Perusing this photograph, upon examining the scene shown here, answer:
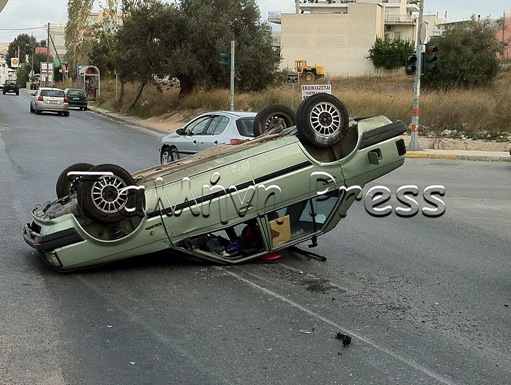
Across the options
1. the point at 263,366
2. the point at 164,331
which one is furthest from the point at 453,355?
the point at 164,331

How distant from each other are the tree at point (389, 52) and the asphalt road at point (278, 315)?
74.7 metres

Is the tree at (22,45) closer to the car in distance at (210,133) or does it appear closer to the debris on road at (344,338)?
the car in distance at (210,133)

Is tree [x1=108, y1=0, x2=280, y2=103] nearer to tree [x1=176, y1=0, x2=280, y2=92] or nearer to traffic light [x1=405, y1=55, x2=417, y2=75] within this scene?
tree [x1=176, y1=0, x2=280, y2=92]

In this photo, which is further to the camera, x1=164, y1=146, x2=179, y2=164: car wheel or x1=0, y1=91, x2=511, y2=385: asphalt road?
x1=164, y1=146, x2=179, y2=164: car wheel

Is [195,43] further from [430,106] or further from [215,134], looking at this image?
[215,134]

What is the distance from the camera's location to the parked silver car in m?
15.8

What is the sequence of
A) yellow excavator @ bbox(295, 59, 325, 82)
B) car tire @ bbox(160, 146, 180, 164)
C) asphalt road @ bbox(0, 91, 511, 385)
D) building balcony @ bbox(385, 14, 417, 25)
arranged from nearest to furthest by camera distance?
asphalt road @ bbox(0, 91, 511, 385)
car tire @ bbox(160, 146, 180, 164)
yellow excavator @ bbox(295, 59, 325, 82)
building balcony @ bbox(385, 14, 417, 25)

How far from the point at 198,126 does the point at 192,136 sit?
313 millimetres

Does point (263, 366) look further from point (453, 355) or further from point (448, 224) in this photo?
point (448, 224)

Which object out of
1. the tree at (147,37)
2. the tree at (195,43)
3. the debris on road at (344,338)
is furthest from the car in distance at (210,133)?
the tree at (147,37)

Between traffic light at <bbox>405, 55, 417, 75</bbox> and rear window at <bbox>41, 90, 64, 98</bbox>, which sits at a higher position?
traffic light at <bbox>405, 55, 417, 75</bbox>

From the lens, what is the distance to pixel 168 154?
18219 millimetres

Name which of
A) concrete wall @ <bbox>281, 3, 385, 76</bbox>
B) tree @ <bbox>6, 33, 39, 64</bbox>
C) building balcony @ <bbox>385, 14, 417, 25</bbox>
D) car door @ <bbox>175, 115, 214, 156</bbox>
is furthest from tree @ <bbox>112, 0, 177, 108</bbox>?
tree @ <bbox>6, 33, 39, 64</bbox>

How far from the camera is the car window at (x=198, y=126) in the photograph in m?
16.9
